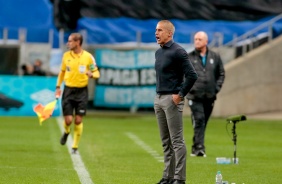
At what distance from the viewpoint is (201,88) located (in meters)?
19.8

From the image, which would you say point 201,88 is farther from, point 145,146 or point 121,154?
point 145,146

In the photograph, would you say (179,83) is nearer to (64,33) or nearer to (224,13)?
(64,33)

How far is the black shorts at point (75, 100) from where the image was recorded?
20.1 metres

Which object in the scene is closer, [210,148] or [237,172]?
[237,172]

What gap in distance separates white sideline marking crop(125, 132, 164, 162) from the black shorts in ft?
5.16

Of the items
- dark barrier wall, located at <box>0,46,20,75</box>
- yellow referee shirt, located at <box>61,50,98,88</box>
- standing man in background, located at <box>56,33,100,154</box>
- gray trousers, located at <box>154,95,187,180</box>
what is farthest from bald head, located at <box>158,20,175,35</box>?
dark barrier wall, located at <box>0,46,20,75</box>

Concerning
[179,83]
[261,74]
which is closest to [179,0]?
[261,74]

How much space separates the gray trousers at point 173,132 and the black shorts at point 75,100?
6131mm

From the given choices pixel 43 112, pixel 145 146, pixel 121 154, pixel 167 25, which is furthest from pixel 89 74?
pixel 167 25

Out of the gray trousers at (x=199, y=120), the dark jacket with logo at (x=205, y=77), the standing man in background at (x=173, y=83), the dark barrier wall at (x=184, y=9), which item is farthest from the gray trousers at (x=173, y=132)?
the dark barrier wall at (x=184, y=9)

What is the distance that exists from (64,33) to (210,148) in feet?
54.8

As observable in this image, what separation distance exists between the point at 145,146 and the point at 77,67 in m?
3.12

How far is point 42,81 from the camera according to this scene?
3503cm

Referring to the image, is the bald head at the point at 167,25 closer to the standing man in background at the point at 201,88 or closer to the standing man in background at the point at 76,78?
the standing man in background at the point at 201,88
